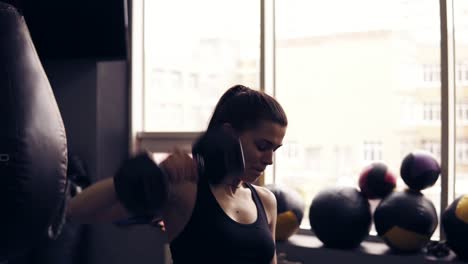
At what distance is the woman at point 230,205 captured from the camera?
1.26 meters

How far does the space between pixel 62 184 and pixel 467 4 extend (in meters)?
2.47

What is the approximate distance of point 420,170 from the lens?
2680 millimetres

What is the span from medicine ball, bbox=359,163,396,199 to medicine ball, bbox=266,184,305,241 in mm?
360

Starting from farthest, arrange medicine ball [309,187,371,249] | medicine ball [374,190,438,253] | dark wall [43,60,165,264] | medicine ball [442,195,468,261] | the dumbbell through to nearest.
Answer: dark wall [43,60,165,264], medicine ball [309,187,371,249], medicine ball [374,190,438,253], medicine ball [442,195,468,261], the dumbbell

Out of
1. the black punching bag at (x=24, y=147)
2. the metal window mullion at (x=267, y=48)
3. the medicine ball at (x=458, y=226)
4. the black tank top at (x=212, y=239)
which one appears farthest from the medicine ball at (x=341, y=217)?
the black punching bag at (x=24, y=147)

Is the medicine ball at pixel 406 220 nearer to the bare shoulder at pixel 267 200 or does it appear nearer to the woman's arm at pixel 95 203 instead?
the bare shoulder at pixel 267 200

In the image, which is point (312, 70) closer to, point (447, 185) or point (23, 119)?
point (447, 185)

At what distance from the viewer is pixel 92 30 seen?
2508 millimetres

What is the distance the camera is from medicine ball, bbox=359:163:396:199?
2.82 meters

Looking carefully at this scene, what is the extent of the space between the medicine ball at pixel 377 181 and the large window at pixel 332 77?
0.49 feet

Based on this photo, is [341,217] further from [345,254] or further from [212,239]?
[212,239]

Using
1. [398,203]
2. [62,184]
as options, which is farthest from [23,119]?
[398,203]

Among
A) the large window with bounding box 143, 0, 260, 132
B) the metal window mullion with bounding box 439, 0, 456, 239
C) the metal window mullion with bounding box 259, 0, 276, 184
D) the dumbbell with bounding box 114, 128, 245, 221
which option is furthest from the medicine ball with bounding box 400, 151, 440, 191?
the dumbbell with bounding box 114, 128, 245, 221

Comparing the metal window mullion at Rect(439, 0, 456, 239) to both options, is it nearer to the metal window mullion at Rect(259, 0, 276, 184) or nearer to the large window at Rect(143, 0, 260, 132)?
the metal window mullion at Rect(259, 0, 276, 184)
